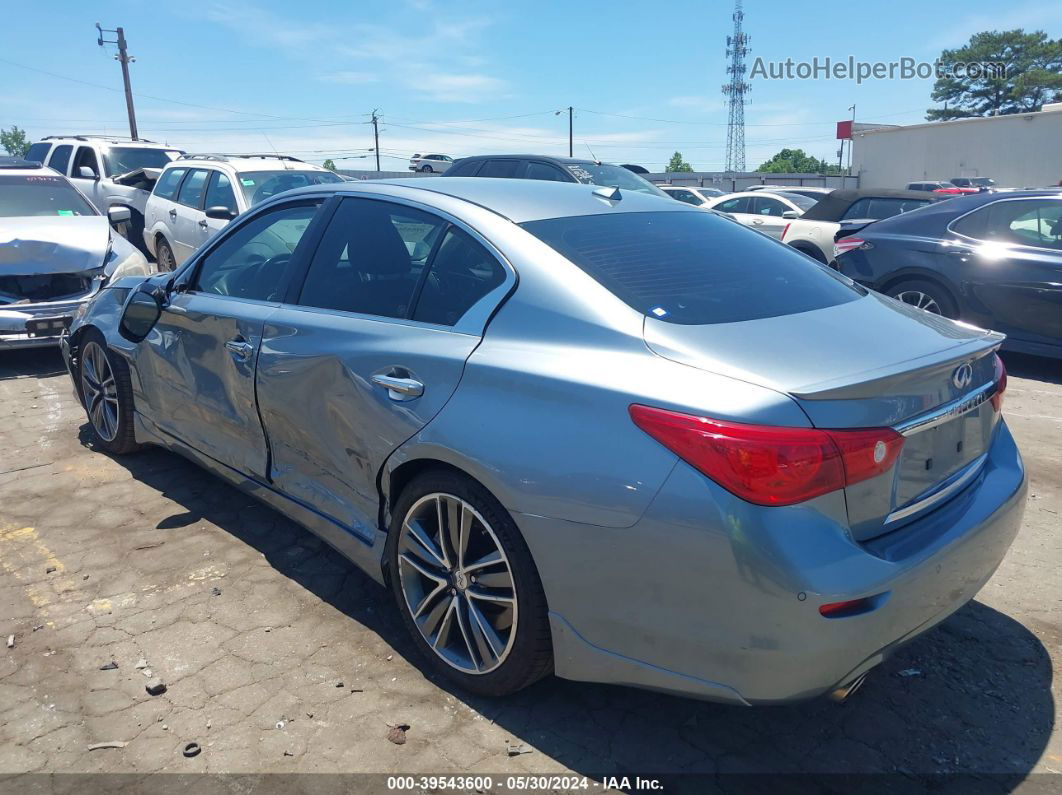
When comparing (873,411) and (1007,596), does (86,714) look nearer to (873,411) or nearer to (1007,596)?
(873,411)

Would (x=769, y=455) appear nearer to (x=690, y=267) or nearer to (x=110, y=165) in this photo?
(x=690, y=267)

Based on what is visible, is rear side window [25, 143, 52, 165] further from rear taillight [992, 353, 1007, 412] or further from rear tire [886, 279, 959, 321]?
rear taillight [992, 353, 1007, 412]

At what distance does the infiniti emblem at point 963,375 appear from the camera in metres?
2.50

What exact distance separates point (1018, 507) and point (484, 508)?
1.75 meters

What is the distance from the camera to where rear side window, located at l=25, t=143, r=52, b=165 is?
50.2 feet

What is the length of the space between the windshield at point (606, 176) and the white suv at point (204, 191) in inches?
121

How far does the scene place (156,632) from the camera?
3.21 m

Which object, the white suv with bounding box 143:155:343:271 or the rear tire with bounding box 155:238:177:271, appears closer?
the white suv with bounding box 143:155:343:271

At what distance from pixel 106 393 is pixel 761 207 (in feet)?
47.4

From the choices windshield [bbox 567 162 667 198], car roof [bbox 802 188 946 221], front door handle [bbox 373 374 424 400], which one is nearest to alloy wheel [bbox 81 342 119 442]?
front door handle [bbox 373 374 424 400]

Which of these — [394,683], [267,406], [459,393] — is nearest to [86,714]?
[394,683]

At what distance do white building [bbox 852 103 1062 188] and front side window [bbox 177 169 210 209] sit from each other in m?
40.3

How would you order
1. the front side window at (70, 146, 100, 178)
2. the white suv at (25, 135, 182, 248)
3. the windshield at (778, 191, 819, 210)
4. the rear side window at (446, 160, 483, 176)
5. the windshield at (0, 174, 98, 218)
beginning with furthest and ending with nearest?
the windshield at (778, 191, 819, 210), the front side window at (70, 146, 100, 178), the white suv at (25, 135, 182, 248), the rear side window at (446, 160, 483, 176), the windshield at (0, 174, 98, 218)

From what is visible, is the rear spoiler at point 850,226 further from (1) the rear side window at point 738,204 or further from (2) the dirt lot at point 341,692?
(1) the rear side window at point 738,204
